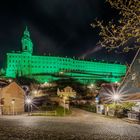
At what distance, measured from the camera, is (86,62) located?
19638 cm

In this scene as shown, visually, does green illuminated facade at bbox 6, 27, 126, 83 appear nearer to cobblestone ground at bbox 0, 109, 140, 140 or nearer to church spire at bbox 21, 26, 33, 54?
church spire at bbox 21, 26, 33, 54

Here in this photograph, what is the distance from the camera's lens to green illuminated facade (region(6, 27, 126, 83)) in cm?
16600

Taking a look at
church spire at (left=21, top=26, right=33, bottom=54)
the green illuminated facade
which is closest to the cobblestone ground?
the green illuminated facade

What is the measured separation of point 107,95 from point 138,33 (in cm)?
4801

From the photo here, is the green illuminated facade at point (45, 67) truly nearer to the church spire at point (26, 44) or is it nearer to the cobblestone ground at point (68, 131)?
the church spire at point (26, 44)

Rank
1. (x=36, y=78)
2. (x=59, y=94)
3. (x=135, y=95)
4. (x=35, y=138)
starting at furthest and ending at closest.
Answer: (x=36, y=78)
(x=59, y=94)
(x=135, y=95)
(x=35, y=138)

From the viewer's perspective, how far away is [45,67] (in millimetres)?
178375

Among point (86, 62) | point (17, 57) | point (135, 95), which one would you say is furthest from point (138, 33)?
point (86, 62)

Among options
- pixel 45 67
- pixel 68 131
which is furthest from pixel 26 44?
pixel 68 131

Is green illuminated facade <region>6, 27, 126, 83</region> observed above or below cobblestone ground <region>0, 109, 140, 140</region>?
above

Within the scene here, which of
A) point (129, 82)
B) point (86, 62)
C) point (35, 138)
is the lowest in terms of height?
point (35, 138)

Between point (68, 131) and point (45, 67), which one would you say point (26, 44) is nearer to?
point (45, 67)

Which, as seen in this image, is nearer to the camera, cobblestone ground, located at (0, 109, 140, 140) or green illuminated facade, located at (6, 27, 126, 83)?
cobblestone ground, located at (0, 109, 140, 140)

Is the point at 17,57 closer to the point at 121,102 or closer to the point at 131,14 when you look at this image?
the point at 121,102
